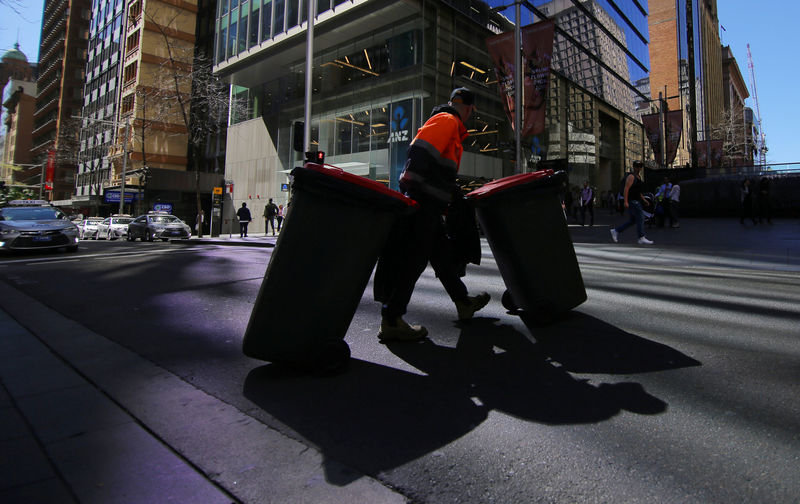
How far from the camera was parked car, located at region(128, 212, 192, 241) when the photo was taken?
896 inches

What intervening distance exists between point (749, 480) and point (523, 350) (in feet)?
5.23

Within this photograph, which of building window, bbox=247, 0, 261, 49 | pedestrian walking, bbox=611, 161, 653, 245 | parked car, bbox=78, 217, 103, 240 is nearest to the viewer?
pedestrian walking, bbox=611, 161, 653, 245

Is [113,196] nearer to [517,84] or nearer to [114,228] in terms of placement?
[114,228]

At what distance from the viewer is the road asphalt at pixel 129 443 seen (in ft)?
5.29

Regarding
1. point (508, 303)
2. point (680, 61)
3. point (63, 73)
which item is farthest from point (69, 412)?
point (680, 61)

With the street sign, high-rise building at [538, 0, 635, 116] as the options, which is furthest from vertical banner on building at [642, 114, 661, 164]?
the street sign

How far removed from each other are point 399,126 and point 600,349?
23267 mm

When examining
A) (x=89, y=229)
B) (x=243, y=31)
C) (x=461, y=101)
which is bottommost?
(x=89, y=229)

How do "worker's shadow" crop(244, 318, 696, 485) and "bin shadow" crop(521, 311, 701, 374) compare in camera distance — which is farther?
"bin shadow" crop(521, 311, 701, 374)

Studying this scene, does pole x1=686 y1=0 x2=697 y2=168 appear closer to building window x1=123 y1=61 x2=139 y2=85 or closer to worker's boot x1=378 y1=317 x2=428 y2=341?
building window x1=123 y1=61 x2=139 y2=85

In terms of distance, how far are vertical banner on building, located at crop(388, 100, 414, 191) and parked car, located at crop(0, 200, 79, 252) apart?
48.8 feet

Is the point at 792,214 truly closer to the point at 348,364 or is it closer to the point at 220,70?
the point at 348,364

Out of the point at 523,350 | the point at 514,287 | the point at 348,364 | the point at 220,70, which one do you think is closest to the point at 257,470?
the point at 348,364

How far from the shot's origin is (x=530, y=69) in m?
19.2
